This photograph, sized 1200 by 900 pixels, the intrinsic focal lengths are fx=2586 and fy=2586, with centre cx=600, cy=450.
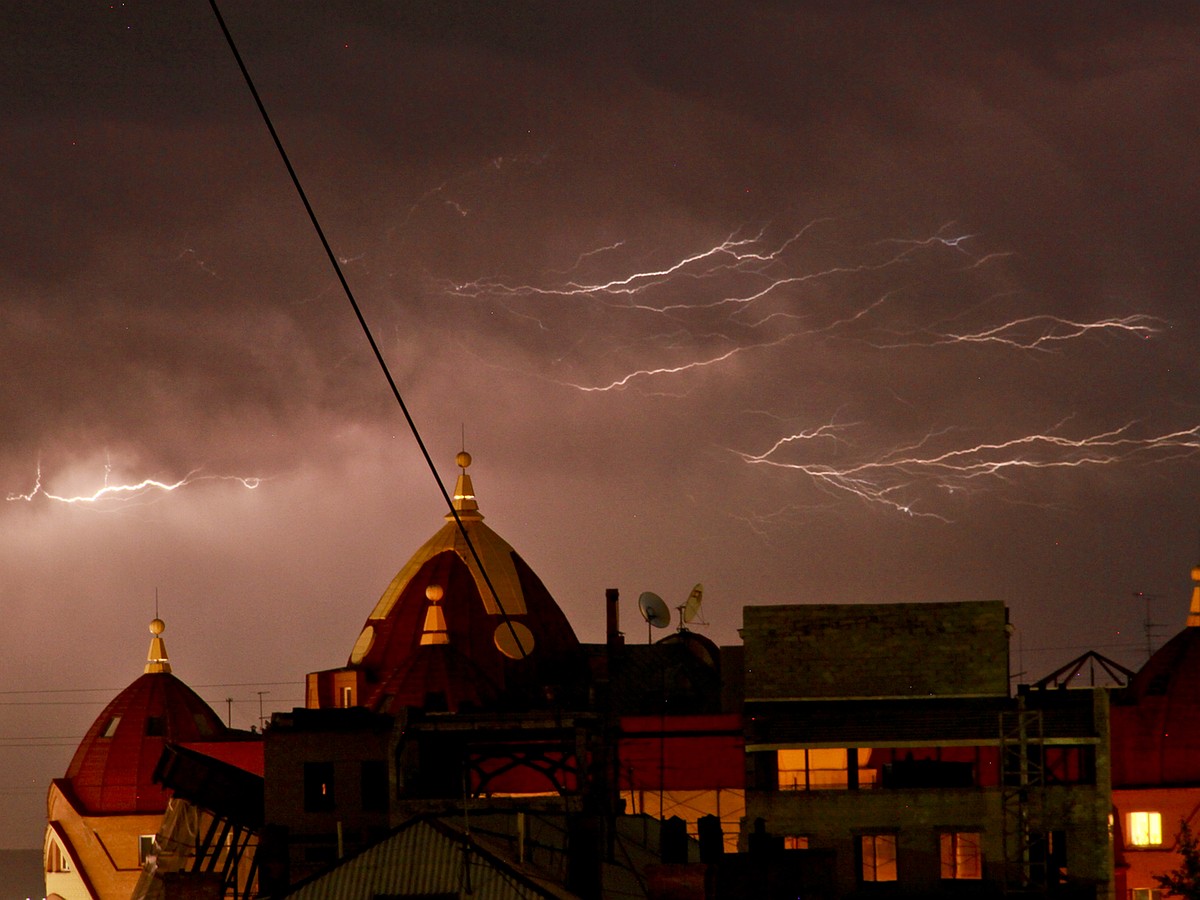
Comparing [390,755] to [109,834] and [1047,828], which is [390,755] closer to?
[1047,828]

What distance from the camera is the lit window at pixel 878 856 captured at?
178ft

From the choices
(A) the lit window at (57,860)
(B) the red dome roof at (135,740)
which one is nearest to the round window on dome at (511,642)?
(B) the red dome roof at (135,740)

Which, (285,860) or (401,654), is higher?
(401,654)

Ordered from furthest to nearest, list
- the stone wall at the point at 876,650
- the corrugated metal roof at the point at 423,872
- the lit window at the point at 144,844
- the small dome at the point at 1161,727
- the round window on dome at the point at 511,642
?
the round window on dome at the point at 511,642 → the lit window at the point at 144,844 → the small dome at the point at 1161,727 → the stone wall at the point at 876,650 → the corrugated metal roof at the point at 423,872

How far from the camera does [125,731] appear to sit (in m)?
73.4

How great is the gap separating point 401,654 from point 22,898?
284ft

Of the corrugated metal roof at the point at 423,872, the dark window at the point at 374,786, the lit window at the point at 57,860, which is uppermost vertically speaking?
the dark window at the point at 374,786

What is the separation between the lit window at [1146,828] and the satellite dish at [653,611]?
14.1 m

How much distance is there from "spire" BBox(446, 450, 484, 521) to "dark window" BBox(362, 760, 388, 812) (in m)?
20.9

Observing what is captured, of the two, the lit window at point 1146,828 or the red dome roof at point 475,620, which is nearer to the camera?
the lit window at point 1146,828

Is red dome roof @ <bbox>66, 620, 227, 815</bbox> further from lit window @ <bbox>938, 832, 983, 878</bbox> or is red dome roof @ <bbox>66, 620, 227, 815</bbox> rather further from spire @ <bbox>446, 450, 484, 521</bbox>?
lit window @ <bbox>938, 832, 983, 878</bbox>

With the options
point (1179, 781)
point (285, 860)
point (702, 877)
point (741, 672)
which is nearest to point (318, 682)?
point (741, 672)

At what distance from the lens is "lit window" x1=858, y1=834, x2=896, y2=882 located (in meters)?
54.3

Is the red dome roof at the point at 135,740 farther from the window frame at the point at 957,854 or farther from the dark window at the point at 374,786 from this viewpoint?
the window frame at the point at 957,854
